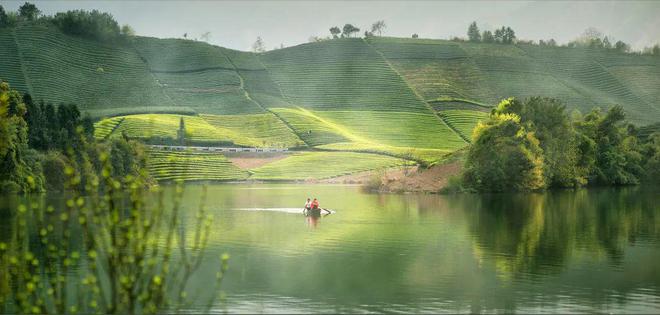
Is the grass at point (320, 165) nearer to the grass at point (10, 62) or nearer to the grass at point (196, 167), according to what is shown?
the grass at point (196, 167)

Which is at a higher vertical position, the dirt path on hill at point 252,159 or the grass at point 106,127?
the grass at point 106,127

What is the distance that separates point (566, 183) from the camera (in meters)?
113

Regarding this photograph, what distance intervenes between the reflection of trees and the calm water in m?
0.09

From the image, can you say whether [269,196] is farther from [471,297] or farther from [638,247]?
[471,297]

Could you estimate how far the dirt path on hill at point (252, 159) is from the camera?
474 feet

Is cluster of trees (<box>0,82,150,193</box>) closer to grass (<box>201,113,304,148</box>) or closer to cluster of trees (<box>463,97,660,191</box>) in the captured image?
cluster of trees (<box>463,97,660,191</box>)

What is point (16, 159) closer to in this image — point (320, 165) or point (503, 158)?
point (503, 158)

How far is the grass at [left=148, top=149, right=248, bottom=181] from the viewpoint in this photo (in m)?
126

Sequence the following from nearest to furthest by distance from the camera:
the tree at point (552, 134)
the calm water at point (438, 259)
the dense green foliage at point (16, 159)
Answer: the calm water at point (438, 259)
the dense green foliage at point (16, 159)
the tree at point (552, 134)

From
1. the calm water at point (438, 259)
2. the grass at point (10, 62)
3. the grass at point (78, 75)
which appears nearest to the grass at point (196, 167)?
the grass at point (78, 75)

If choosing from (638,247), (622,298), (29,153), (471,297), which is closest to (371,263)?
(471,297)

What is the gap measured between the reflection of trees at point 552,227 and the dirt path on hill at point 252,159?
191 feet

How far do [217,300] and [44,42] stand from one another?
17072 centimetres

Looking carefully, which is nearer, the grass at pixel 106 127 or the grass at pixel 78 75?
the grass at pixel 106 127
